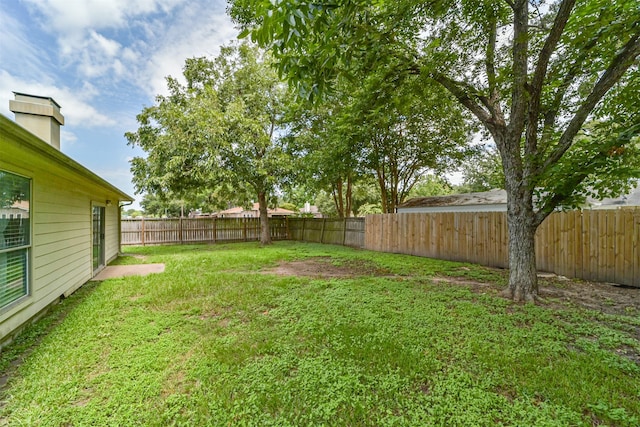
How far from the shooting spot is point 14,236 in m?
3.12

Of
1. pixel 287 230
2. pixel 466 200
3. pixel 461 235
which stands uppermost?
pixel 466 200

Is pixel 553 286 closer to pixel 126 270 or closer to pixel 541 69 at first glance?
pixel 541 69

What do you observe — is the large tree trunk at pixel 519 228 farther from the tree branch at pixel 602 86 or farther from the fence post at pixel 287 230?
the fence post at pixel 287 230

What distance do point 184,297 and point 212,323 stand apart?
135 centimetres

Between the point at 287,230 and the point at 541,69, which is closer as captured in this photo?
the point at 541,69

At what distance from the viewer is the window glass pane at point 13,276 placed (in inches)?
114

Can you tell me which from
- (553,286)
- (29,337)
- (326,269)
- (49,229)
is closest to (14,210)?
(49,229)

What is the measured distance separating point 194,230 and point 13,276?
424 inches

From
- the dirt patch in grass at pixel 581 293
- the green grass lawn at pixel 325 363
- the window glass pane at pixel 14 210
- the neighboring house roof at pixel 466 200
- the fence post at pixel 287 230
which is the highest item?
the neighboring house roof at pixel 466 200

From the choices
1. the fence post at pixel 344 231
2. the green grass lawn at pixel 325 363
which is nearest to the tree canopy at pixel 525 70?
the green grass lawn at pixel 325 363

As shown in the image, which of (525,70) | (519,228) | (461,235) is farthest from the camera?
(461,235)

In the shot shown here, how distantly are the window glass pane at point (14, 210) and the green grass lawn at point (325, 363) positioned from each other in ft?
3.61

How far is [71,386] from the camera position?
7.25ft

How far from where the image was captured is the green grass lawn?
74.3 inches
